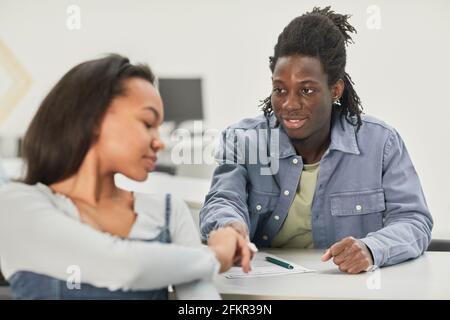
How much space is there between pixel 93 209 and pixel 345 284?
470 millimetres

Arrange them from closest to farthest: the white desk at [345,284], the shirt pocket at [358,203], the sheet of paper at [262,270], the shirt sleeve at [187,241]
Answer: the shirt sleeve at [187,241] → the white desk at [345,284] → the sheet of paper at [262,270] → the shirt pocket at [358,203]

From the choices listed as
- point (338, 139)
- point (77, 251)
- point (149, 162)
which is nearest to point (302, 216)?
point (338, 139)

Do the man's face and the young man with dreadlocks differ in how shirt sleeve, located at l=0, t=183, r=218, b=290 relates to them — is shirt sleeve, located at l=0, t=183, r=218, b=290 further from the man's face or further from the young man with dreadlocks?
the man's face

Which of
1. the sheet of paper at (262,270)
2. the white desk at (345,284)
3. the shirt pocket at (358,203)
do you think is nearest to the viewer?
the white desk at (345,284)

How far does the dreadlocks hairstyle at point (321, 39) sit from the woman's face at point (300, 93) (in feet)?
0.06

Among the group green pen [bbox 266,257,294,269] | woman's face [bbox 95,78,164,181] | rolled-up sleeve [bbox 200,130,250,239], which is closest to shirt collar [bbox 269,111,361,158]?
rolled-up sleeve [bbox 200,130,250,239]

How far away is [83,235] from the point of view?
2.69ft

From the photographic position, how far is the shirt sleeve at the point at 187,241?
926 millimetres

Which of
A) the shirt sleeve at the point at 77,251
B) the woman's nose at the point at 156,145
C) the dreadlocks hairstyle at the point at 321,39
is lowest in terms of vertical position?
the shirt sleeve at the point at 77,251

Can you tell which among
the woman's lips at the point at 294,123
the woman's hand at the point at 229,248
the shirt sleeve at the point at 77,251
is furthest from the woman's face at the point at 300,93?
the shirt sleeve at the point at 77,251

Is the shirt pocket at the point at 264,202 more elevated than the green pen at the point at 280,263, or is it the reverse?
the shirt pocket at the point at 264,202

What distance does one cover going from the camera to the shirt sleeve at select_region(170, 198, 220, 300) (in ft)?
3.04

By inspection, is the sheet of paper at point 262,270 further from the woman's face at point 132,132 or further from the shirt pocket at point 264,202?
the woman's face at point 132,132
